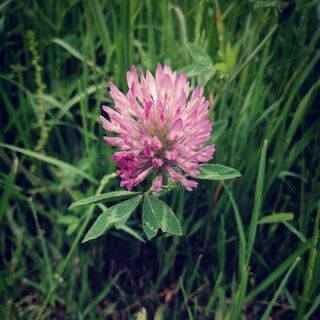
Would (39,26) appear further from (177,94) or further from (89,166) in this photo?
(177,94)

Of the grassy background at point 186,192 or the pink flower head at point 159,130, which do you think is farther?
the grassy background at point 186,192

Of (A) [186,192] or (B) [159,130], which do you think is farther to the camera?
(A) [186,192]

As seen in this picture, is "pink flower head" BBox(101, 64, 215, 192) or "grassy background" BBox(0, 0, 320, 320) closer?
"pink flower head" BBox(101, 64, 215, 192)

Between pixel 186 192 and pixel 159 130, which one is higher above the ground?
pixel 159 130
